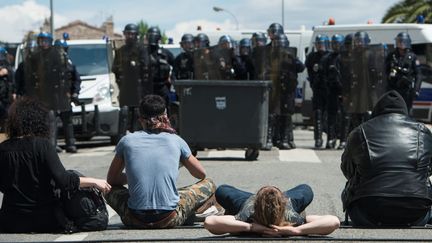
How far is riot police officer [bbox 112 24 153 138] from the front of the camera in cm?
1850

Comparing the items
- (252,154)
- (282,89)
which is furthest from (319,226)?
(282,89)

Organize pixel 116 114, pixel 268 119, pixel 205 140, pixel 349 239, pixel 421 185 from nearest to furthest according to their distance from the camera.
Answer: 1. pixel 349 239
2. pixel 421 185
3. pixel 205 140
4. pixel 268 119
5. pixel 116 114

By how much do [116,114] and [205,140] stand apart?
11.6 feet

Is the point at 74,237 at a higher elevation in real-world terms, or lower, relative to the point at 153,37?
lower

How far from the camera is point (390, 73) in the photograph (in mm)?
18297

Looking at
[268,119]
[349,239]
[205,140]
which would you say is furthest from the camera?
[268,119]

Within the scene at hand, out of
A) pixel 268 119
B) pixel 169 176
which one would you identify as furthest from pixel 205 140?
pixel 169 176

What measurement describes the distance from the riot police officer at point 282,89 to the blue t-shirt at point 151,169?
9.47 metres

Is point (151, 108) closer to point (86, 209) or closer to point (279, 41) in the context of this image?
point (86, 209)

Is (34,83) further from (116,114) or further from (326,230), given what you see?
(326,230)

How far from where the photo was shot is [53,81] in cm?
1847

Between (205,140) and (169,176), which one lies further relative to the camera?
(205,140)

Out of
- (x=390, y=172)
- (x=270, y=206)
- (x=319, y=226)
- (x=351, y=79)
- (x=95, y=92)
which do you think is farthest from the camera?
(x=95, y=92)

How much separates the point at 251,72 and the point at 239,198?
9.79m
